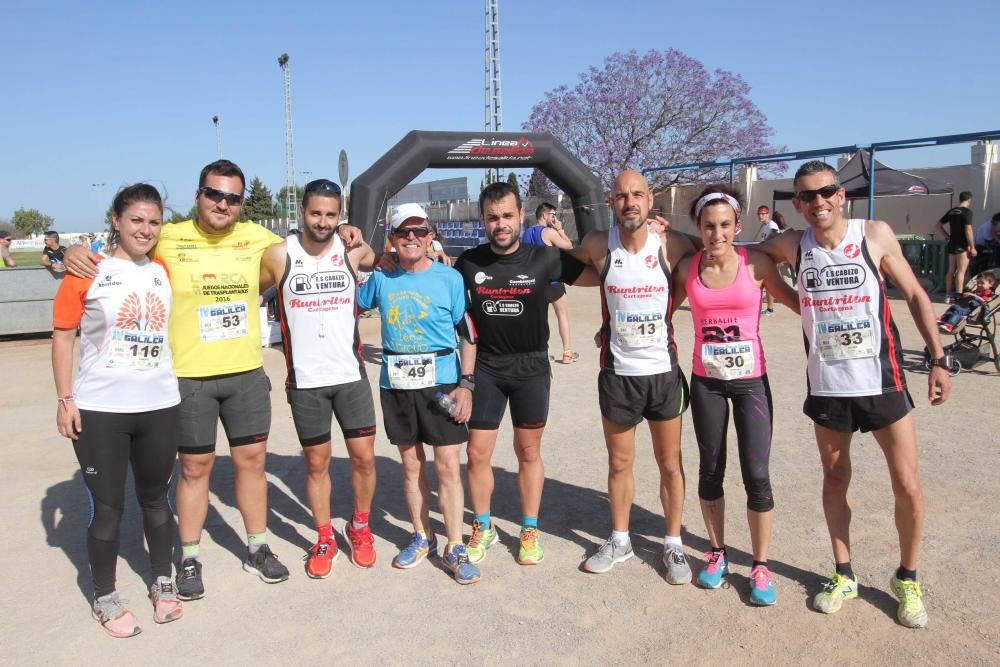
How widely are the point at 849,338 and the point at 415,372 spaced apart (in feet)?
6.61

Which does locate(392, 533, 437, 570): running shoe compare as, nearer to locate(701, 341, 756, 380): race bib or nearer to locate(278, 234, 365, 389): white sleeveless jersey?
locate(278, 234, 365, 389): white sleeveless jersey

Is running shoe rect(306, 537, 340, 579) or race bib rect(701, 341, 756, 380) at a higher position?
race bib rect(701, 341, 756, 380)

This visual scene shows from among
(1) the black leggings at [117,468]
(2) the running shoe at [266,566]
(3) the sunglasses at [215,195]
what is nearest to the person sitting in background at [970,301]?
(2) the running shoe at [266,566]

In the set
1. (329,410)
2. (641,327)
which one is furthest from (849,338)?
(329,410)

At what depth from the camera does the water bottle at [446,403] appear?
3.75 metres

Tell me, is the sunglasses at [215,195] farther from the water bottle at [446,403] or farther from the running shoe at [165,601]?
the running shoe at [165,601]

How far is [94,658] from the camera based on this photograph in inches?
122

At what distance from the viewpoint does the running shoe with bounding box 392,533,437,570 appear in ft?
12.9

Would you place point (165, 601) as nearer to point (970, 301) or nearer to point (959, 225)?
point (970, 301)

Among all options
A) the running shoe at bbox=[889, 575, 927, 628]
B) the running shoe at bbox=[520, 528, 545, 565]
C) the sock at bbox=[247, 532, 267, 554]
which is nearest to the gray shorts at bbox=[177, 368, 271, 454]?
the sock at bbox=[247, 532, 267, 554]

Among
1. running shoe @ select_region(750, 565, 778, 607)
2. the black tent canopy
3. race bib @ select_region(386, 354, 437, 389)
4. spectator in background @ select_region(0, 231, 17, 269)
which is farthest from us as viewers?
the black tent canopy

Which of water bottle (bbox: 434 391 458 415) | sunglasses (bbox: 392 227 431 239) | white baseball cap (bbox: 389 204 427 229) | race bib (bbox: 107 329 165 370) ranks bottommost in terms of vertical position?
water bottle (bbox: 434 391 458 415)

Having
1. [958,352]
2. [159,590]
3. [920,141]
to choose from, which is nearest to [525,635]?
[159,590]

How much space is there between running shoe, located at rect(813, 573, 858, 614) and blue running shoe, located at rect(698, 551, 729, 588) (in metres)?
0.42
